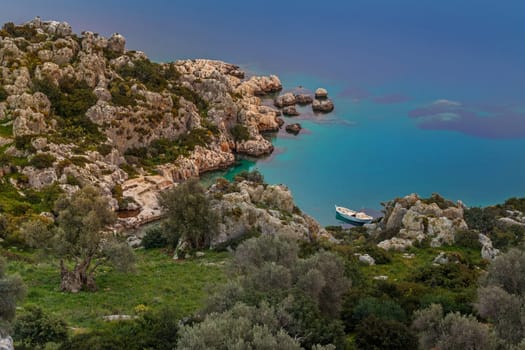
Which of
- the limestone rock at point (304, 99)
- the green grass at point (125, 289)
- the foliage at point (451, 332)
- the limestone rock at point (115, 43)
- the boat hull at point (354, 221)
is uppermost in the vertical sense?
the limestone rock at point (115, 43)

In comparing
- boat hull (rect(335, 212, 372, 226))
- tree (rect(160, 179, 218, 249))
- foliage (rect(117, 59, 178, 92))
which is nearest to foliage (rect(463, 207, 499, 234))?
boat hull (rect(335, 212, 372, 226))

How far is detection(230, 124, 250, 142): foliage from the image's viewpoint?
85.2 metres

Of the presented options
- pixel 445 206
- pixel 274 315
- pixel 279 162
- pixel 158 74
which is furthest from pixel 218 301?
pixel 158 74

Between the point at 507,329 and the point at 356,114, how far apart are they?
89.3 meters

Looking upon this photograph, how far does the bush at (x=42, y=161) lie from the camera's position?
2147 inches

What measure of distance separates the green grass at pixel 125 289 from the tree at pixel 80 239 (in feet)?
3.21

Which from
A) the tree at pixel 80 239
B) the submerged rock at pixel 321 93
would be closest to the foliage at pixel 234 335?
the tree at pixel 80 239

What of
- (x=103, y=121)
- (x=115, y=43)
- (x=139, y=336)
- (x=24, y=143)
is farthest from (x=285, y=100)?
(x=139, y=336)

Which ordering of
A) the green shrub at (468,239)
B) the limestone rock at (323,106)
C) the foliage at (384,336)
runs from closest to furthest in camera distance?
the foliage at (384,336), the green shrub at (468,239), the limestone rock at (323,106)

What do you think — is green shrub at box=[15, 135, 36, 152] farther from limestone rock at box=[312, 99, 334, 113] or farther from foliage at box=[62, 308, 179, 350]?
limestone rock at box=[312, 99, 334, 113]

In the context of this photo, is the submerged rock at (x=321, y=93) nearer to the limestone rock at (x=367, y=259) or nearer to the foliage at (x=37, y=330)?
the limestone rock at (x=367, y=259)

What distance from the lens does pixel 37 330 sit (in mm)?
18109

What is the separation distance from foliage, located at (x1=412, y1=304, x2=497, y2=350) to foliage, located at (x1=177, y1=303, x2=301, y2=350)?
544cm

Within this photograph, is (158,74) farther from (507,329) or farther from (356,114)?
(507,329)
